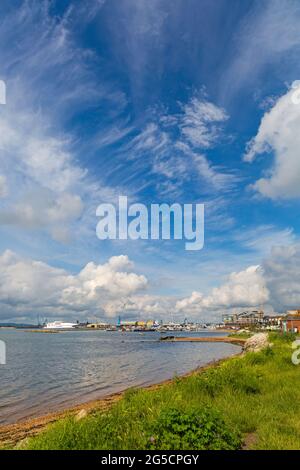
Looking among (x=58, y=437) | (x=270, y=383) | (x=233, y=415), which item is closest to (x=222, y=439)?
(x=233, y=415)

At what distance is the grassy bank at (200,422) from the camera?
8.04 meters

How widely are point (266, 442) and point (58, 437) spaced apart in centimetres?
488

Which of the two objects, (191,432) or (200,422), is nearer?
(191,432)

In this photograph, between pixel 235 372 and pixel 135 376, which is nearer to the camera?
pixel 235 372

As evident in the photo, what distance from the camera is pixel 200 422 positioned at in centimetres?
815

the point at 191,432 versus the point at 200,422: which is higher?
the point at 200,422

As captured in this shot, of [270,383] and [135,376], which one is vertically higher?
[270,383]

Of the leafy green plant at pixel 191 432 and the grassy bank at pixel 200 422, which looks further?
the grassy bank at pixel 200 422

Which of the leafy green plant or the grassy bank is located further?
the grassy bank

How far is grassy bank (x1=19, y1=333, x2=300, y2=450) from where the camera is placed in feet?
26.4
